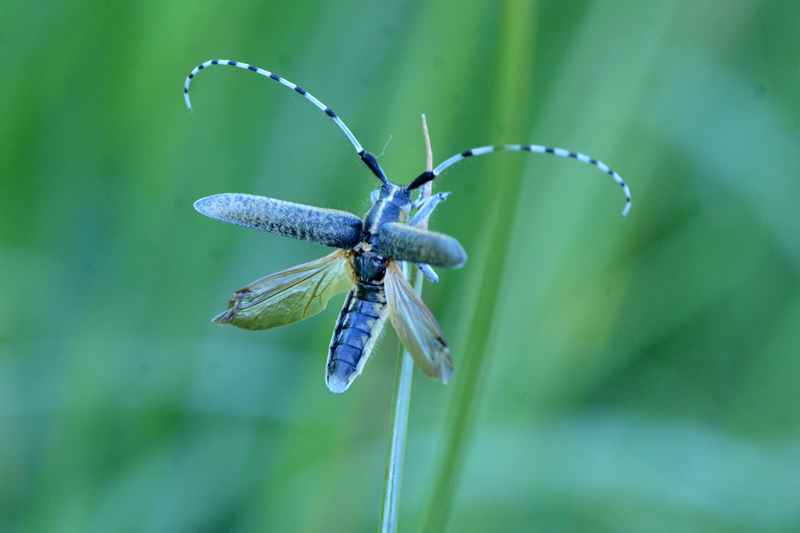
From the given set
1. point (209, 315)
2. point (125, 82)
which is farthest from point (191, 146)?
point (209, 315)

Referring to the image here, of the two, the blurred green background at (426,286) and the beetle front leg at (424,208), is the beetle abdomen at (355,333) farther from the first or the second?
the blurred green background at (426,286)

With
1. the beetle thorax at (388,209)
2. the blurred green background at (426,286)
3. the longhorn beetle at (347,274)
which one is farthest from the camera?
the blurred green background at (426,286)

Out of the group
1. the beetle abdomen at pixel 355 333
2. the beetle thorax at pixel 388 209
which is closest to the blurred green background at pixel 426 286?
the beetle thorax at pixel 388 209

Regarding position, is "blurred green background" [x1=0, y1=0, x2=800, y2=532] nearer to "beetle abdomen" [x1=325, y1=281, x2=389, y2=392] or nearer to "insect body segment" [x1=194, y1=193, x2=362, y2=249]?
"beetle abdomen" [x1=325, y1=281, x2=389, y2=392]

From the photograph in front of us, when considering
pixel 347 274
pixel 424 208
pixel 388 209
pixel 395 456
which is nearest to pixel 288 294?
pixel 347 274

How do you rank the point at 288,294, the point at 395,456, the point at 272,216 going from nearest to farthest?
1. the point at 395,456
2. the point at 272,216
3. the point at 288,294

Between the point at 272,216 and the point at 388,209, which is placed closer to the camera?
the point at 272,216

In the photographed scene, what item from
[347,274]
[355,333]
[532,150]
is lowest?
[355,333]

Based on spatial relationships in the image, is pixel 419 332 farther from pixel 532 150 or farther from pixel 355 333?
pixel 532 150
